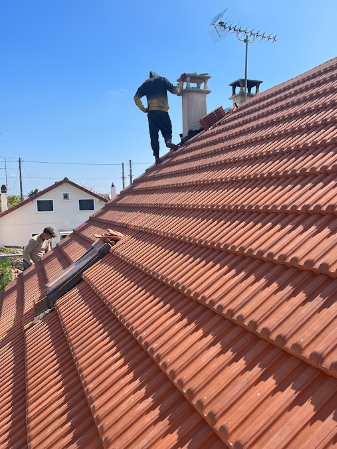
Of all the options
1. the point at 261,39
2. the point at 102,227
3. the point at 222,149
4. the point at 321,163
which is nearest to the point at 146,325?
the point at 321,163

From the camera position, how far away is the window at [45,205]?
29.0 m

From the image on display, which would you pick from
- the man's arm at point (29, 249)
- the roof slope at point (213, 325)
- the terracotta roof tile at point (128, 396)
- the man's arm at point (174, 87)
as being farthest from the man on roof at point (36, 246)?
the terracotta roof tile at point (128, 396)

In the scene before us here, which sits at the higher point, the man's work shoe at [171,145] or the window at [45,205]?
the man's work shoe at [171,145]

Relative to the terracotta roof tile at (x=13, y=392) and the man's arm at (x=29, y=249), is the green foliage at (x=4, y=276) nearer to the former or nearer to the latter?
the man's arm at (x=29, y=249)

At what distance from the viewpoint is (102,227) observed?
6320 mm

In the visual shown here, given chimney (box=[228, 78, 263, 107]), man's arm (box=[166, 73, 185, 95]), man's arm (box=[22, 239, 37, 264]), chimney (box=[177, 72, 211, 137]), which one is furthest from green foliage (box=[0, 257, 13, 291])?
chimney (box=[228, 78, 263, 107])

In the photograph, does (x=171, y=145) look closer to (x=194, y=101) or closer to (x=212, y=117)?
(x=212, y=117)

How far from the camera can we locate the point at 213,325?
1.97 meters

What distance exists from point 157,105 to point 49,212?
2417 centimetres

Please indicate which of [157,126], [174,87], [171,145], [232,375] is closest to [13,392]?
[232,375]

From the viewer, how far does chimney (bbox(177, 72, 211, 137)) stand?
27.4ft

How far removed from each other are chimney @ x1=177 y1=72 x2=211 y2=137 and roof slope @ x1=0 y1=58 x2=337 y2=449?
405 centimetres

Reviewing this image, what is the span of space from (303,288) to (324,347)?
432 millimetres

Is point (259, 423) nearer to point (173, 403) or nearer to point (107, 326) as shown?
point (173, 403)
